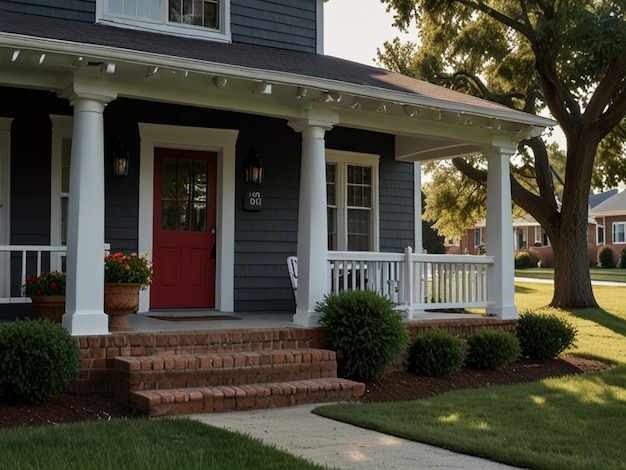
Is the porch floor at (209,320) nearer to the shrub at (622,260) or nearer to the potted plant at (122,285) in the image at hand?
the potted plant at (122,285)

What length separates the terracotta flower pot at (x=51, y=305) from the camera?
779 centimetres

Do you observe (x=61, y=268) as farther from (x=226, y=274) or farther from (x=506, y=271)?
(x=506, y=271)

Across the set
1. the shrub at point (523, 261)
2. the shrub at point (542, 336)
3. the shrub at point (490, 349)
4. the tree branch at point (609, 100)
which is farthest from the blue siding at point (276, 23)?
the shrub at point (523, 261)

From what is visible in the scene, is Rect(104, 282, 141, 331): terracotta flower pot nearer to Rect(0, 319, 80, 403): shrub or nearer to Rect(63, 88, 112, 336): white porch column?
Rect(63, 88, 112, 336): white porch column

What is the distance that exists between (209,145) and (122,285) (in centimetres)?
298

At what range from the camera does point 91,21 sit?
974cm

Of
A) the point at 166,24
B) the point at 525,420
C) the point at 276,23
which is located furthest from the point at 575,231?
the point at 525,420

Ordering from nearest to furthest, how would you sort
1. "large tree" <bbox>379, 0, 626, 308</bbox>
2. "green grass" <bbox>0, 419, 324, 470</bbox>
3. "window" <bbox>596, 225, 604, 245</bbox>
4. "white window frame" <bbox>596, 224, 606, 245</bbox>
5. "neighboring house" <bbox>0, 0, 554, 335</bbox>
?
1. "green grass" <bbox>0, 419, 324, 470</bbox>
2. "neighboring house" <bbox>0, 0, 554, 335</bbox>
3. "large tree" <bbox>379, 0, 626, 308</bbox>
4. "white window frame" <bbox>596, 224, 606, 245</bbox>
5. "window" <bbox>596, 225, 604, 245</bbox>

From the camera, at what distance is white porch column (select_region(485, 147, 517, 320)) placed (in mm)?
10391

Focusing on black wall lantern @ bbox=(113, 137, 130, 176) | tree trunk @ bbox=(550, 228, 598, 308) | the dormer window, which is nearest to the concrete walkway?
black wall lantern @ bbox=(113, 137, 130, 176)

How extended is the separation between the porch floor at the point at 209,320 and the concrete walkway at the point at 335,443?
5.38 feet

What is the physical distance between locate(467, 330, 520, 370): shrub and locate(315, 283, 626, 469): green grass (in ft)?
2.55

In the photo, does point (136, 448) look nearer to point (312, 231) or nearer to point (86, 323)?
point (86, 323)

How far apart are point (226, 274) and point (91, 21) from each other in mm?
3561
